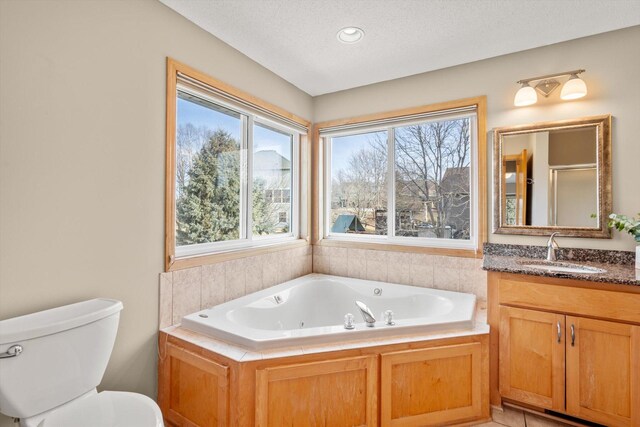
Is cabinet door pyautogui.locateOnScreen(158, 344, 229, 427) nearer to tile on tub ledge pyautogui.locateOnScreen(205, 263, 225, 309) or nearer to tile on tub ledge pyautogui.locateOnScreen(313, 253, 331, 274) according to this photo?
tile on tub ledge pyautogui.locateOnScreen(205, 263, 225, 309)

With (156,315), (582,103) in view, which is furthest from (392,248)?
(156,315)

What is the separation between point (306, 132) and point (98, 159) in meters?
2.01

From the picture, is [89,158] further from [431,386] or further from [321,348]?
[431,386]

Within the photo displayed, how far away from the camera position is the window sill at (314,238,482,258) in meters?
2.56

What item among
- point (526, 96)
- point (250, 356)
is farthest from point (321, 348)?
point (526, 96)

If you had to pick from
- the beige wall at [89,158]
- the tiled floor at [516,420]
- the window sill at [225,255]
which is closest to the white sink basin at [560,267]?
the tiled floor at [516,420]

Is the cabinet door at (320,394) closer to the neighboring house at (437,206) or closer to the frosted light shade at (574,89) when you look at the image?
the neighboring house at (437,206)

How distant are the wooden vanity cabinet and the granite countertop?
0.07 m

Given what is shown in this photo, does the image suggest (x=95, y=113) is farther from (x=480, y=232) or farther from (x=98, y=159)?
(x=480, y=232)

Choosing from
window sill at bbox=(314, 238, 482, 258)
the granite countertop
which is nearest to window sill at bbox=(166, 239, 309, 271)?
window sill at bbox=(314, 238, 482, 258)

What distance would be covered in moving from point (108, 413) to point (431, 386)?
1.58m

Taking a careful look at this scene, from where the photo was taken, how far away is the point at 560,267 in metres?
2.02

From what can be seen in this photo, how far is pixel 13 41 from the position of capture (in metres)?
1.29

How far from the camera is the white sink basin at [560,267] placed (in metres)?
1.87
